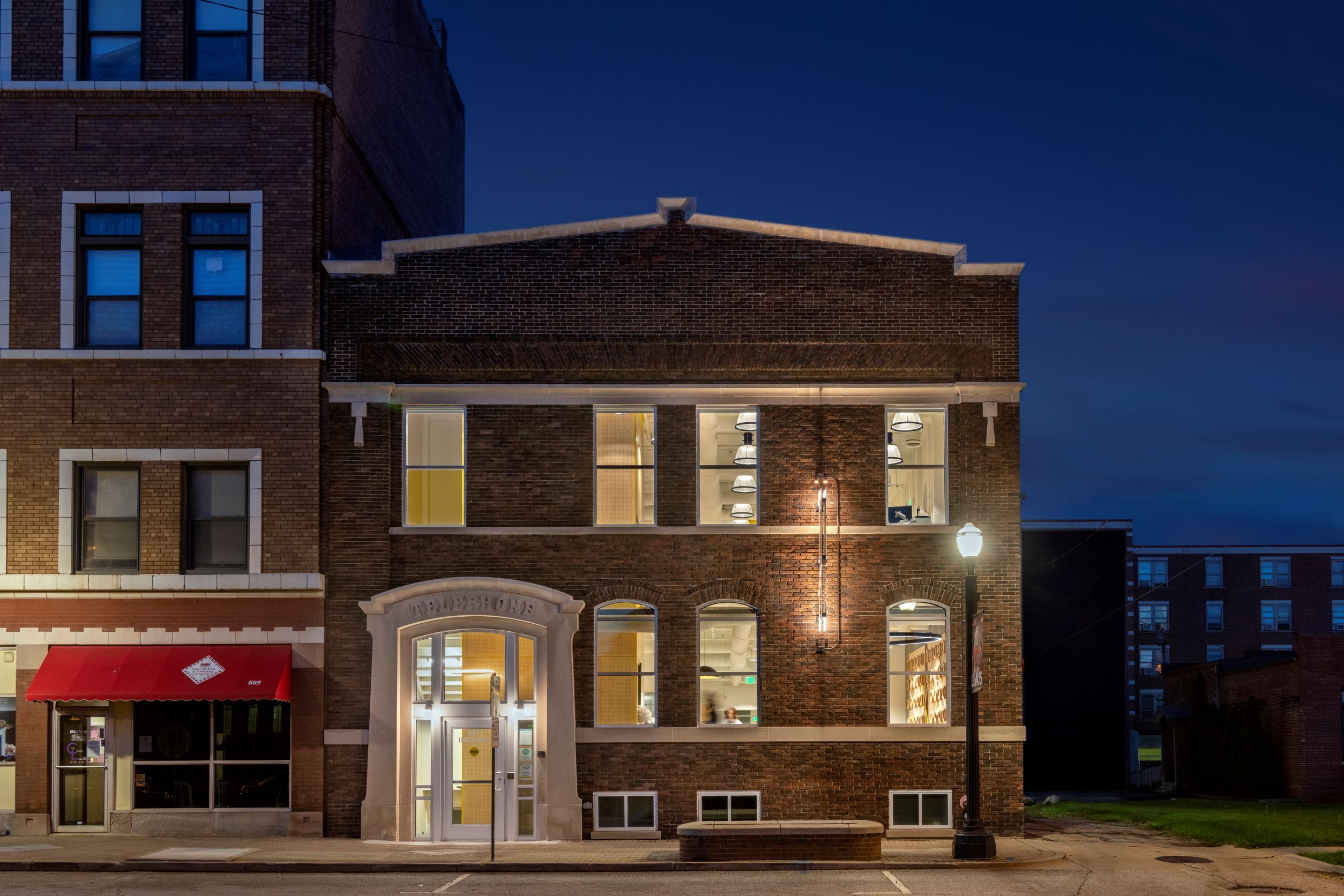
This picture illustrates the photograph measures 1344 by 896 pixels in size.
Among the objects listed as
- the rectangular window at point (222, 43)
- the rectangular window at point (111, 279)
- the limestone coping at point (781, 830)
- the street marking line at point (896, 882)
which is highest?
the rectangular window at point (222, 43)

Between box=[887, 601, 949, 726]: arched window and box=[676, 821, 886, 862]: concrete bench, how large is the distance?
3.64 m

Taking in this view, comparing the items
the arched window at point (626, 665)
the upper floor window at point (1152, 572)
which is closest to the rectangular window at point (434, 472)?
the arched window at point (626, 665)

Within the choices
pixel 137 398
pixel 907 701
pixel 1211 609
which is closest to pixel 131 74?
pixel 137 398

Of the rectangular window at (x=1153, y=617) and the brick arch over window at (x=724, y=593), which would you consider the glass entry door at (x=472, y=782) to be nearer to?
the brick arch over window at (x=724, y=593)

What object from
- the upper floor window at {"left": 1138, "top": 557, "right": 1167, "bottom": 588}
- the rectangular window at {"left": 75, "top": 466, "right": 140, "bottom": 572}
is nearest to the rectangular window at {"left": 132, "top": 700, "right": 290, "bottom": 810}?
the rectangular window at {"left": 75, "top": 466, "right": 140, "bottom": 572}

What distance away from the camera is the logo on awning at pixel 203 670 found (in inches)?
838

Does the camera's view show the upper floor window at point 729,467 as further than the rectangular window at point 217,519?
Yes

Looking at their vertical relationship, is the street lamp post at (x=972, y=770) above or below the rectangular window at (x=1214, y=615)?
above

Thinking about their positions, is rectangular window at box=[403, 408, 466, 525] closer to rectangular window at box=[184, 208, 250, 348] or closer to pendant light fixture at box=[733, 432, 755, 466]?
rectangular window at box=[184, 208, 250, 348]

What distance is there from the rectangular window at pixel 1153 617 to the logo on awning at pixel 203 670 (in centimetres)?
6693

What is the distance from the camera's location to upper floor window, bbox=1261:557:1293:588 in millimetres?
77438

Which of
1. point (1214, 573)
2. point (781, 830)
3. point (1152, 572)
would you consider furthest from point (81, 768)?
point (1214, 573)

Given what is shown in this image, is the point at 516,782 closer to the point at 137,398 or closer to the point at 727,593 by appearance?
the point at 727,593

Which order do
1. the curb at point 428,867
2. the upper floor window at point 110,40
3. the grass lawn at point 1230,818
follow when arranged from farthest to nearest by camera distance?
the upper floor window at point 110,40 < the grass lawn at point 1230,818 < the curb at point 428,867
